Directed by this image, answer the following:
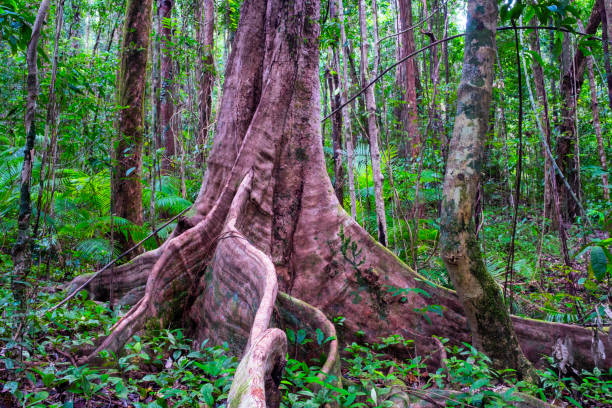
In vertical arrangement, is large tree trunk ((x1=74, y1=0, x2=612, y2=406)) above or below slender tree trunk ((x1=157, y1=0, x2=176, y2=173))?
below

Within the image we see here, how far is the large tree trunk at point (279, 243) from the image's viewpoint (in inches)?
127

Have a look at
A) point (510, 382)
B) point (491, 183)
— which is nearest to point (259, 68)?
point (510, 382)

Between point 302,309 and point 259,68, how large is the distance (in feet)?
8.62

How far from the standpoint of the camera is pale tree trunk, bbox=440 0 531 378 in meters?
2.85

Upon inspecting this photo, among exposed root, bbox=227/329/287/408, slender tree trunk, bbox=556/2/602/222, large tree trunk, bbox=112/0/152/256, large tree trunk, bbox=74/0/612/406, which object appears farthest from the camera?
A: slender tree trunk, bbox=556/2/602/222

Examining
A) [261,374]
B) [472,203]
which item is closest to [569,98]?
[472,203]

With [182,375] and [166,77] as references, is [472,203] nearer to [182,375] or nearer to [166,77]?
[182,375]

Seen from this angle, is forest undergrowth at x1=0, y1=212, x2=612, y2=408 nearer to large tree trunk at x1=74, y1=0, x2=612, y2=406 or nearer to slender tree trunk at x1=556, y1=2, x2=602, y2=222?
large tree trunk at x1=74, y1=0, x2=612, y2=406

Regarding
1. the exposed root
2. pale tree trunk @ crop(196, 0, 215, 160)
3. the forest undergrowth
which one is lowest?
the forest undergrowth

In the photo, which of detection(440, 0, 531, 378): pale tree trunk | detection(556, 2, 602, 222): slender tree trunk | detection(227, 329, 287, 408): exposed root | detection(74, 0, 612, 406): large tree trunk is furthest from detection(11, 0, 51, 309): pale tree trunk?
detection(556, 2, 602, 222): slender tree trunk

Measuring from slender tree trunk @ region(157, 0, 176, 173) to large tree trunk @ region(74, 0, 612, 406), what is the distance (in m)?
3.27

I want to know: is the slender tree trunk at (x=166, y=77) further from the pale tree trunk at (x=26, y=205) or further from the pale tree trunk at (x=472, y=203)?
the pale tree trunk at (x=472, y=203)

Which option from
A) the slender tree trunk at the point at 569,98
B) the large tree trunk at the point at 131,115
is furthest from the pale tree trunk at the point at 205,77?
the slender tree trunk at the point at 569,98

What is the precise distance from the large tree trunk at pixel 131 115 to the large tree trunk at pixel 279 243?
1.42m
